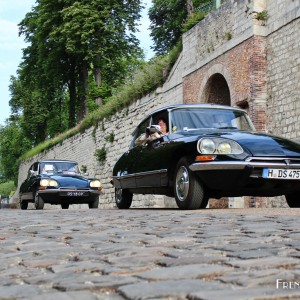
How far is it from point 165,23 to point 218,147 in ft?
120

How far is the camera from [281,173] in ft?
28.0

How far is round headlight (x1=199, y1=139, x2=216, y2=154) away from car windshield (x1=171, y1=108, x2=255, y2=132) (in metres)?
1.38

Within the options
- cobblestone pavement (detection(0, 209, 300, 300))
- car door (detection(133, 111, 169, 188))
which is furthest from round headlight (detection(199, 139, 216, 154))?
cobblestone pavement (detection(0, 209, 300, 300))

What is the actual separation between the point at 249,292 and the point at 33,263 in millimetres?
1550

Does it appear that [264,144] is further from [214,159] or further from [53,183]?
[53,183]

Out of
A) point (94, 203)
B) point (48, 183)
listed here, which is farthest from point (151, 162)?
point (94, 203)

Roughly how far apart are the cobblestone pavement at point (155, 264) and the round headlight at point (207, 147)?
3.29m

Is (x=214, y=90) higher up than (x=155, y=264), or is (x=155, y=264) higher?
(x=214, y=90)

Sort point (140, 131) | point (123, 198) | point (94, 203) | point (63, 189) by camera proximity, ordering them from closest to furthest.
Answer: point (140, 131) → point (123, 198) → point (63, 189) → point (94, 203)

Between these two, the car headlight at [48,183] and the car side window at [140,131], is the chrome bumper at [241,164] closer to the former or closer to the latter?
the car side window at [140,131]

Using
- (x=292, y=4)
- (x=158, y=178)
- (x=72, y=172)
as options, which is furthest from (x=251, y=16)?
(x=158, y=178)

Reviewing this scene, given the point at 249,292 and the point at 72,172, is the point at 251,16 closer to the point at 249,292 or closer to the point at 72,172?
the point at 72,172

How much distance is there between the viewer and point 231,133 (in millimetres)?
8977

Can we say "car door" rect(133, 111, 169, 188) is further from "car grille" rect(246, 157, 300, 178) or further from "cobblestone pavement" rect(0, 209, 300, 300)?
"cobblestone pavement" rect(0, 209, 300, 300)
